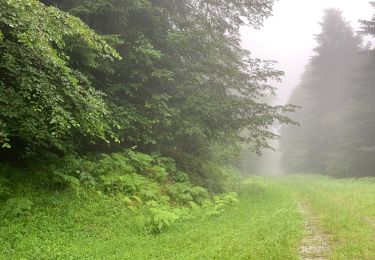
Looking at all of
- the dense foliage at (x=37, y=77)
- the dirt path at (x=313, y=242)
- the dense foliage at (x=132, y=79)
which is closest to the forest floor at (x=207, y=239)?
the dirt path at (x=313, y=242)

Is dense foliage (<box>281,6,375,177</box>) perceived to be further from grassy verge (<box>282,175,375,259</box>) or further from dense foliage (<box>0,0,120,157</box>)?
dense foliage (<box>0,0,120,157</box>)

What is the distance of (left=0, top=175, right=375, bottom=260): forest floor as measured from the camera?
27.0ft

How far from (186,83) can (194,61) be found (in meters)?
1.23

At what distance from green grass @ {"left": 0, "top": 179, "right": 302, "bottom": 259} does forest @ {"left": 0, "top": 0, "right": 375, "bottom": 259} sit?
45 millimetres

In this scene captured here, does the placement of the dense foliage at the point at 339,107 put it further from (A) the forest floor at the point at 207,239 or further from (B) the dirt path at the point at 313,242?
(A) the forest floor at the point at 207,239

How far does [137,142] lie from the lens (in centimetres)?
1656

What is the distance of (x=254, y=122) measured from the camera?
1822cm

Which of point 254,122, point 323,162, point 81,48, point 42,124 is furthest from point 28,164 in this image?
point 323,162

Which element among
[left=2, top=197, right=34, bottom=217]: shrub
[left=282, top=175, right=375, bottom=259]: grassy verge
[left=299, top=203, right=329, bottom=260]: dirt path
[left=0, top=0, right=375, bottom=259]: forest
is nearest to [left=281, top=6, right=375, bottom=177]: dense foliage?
[left=0, top=0, right=375, bottom=259]: forest

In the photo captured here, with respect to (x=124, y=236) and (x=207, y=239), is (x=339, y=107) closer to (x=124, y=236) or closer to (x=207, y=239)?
(x=207, y=239)

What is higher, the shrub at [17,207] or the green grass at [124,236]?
the shrub at [17,207]

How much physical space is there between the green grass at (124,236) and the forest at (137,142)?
4 cm

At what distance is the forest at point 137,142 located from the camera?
892cm

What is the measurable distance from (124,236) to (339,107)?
125 ft
